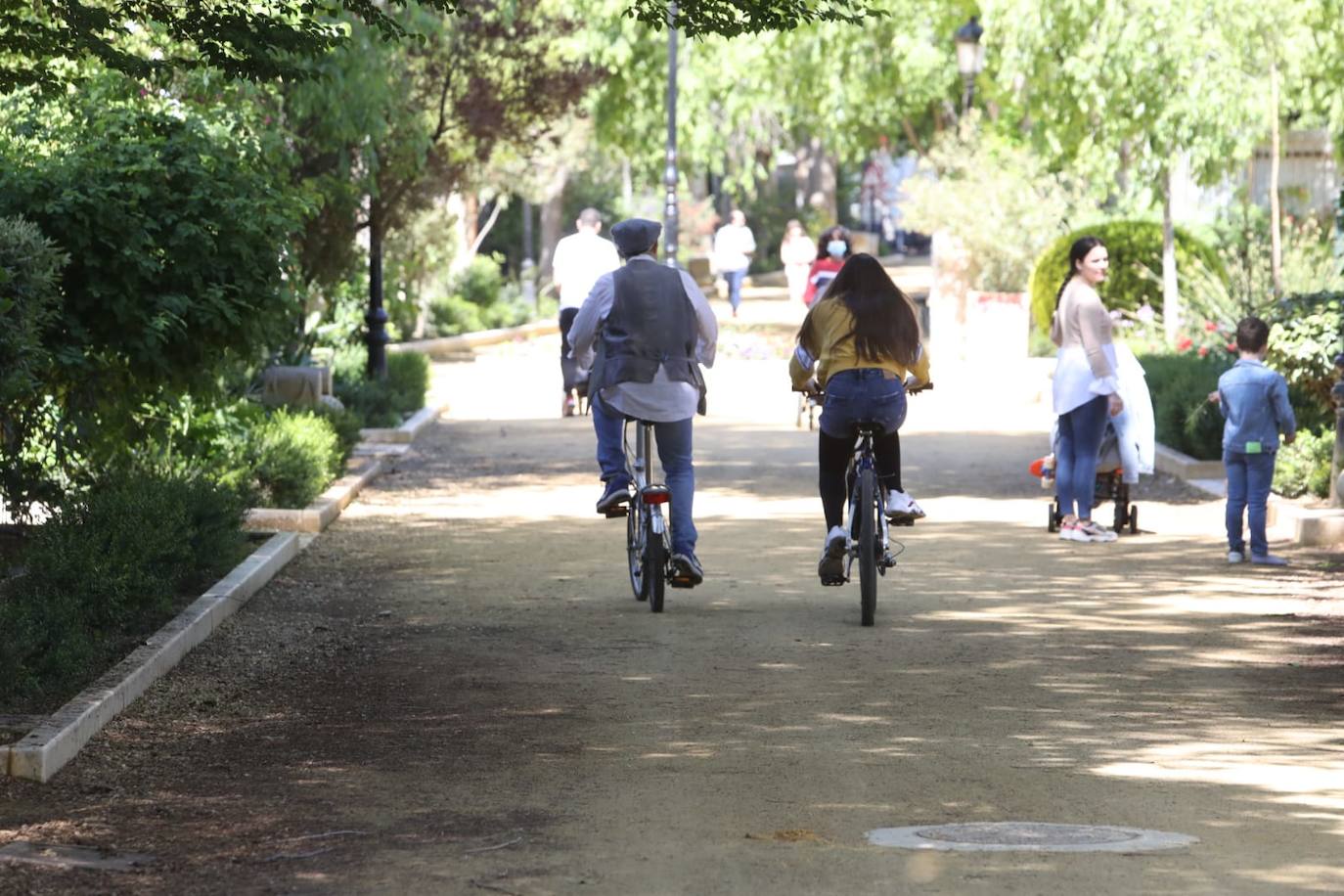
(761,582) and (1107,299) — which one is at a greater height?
(1107,299)

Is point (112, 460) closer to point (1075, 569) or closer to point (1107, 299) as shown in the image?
point (1075, 569)

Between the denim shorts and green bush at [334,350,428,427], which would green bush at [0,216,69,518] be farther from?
green bush at [334,350,428,427]

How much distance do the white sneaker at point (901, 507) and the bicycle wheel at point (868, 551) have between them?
10.2 inches

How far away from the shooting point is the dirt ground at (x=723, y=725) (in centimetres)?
588

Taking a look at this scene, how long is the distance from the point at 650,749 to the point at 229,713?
1783mm

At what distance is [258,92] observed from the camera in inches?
624

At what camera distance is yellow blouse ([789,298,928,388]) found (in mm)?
10211

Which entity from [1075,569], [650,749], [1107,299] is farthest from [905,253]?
[650,749]

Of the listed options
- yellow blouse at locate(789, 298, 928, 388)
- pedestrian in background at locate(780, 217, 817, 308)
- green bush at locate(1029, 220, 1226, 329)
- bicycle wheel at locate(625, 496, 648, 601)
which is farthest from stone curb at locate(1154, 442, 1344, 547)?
pedestrian in background at locate(780, 217, 817, 308)

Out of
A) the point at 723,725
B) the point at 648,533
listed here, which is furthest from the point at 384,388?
the point at 723,725

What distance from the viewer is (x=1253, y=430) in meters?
12.0

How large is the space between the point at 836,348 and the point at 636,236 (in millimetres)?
1168

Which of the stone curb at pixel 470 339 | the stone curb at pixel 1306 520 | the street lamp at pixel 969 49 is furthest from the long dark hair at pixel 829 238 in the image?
the street lamp at pixel 969 49

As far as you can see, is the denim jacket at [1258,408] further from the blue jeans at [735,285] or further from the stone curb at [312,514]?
the blue jeans at [735,285]
